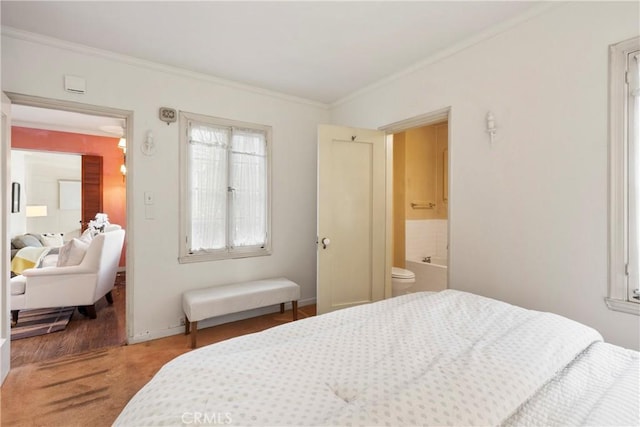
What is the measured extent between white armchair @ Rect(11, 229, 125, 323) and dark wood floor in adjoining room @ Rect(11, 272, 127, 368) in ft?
0.66

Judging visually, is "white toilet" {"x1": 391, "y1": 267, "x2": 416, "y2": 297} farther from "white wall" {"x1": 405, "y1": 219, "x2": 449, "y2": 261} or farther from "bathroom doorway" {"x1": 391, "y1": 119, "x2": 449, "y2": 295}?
"white wall" {"x1": 405, "y1": 219, "x2": 449, "y2": 261}

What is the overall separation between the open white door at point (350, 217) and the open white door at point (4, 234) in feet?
7.82

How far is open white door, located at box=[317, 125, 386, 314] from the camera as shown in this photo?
9.66ft

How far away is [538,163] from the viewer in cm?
195

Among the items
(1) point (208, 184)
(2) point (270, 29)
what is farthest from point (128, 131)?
(2) point (270, 29)

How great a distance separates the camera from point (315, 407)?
2.66 ft

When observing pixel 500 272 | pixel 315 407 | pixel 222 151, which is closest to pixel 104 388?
pixel 315 407

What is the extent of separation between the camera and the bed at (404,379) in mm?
773

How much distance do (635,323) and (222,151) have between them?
3.44 m

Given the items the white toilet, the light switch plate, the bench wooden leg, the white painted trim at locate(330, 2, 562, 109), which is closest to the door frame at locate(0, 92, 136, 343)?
the light switch plate

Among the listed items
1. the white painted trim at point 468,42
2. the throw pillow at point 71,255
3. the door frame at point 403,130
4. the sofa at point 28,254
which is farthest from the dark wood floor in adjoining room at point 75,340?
the white painted trim at point 468,42

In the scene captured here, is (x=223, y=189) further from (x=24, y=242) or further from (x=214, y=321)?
(x=24, y=242)

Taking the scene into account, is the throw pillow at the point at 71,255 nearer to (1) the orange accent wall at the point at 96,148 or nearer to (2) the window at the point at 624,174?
(1) the orange accent wall at the point at 96,148

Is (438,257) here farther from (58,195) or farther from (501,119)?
(58,195)
